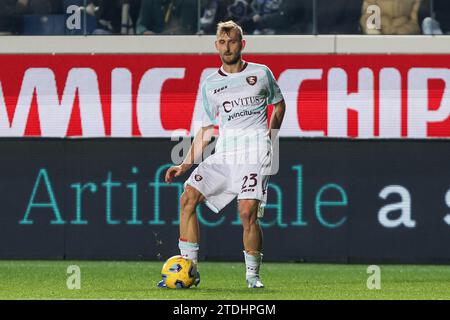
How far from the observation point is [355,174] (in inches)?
658

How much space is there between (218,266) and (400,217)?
217 centimetres

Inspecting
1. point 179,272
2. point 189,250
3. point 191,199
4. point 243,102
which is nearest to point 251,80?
point 243,102

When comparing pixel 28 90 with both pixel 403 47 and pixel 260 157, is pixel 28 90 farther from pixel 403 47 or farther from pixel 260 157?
pixel 260 157

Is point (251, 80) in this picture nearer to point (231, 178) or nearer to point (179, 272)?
point (231, 178)

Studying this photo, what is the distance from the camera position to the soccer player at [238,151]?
39.2 feet

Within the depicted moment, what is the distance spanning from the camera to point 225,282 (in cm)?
1347

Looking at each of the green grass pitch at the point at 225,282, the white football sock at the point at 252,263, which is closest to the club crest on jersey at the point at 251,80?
the white football sock at the point at 252,263

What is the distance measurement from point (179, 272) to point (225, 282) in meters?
1.56

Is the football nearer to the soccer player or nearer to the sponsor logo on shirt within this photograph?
the soccer player

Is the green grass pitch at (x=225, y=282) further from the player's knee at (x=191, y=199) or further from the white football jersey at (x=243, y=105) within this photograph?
the white football jersey at (x=243, y=105)

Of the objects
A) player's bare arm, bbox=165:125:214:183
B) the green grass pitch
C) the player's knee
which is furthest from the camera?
player's bare arm, bbox=165:125:214:183

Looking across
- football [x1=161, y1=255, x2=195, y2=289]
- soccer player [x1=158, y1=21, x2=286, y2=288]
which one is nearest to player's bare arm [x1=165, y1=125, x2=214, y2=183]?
soccer player [x1=158, y1=21, x2=286, y2=288]

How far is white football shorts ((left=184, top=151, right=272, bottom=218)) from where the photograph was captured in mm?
11969

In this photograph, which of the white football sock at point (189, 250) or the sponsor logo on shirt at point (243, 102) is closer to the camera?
the sponsor logo on shirt at point (243, 102)
